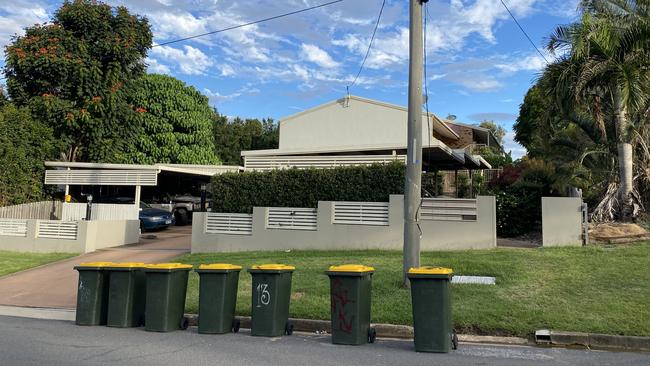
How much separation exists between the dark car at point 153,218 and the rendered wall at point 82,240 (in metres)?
3.55

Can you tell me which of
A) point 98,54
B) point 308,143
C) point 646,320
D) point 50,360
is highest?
point 98,54

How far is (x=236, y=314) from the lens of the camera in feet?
29.2

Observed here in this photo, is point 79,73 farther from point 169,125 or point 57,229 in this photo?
point 57,229

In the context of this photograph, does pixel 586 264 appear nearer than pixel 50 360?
No

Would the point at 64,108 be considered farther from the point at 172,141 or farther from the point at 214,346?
the point at 214,346

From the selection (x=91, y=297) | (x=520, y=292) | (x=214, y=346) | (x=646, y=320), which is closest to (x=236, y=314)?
(x=214, y=346)

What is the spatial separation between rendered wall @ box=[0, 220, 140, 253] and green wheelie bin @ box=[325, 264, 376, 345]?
489 inches

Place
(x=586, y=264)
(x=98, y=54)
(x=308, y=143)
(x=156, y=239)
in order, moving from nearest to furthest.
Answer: (x=586, y=264), (x=156, y=239), (x=308, y=143), (x=98, y=54)

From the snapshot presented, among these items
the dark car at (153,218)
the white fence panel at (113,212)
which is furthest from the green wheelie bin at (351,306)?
the dark car at (153,218)

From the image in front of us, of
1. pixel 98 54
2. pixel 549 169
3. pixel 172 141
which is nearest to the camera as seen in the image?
pixel 549 169

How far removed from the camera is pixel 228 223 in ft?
51.4

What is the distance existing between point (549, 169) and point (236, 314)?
478 inches

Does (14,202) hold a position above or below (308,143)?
below

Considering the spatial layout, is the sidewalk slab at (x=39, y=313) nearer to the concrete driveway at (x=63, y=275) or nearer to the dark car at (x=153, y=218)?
the concrete driveway at (x=63, y=275)
